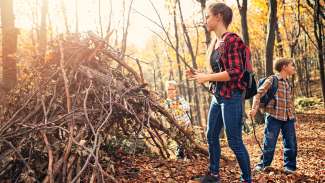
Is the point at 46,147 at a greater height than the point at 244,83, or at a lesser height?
lesser

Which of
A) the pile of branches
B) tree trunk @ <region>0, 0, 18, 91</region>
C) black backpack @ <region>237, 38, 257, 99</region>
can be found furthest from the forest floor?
tree trunk @ <region>0, 0, 18, 91</region>

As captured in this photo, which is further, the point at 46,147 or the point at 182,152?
the point at 182,152

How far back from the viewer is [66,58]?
5.14 metres

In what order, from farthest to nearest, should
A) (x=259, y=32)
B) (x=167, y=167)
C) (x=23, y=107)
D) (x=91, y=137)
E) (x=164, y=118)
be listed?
(x=259, y=32) → (x=164, y=118) → (x=167, y=167) → (x=23, y=107) → (x=91, y=137)

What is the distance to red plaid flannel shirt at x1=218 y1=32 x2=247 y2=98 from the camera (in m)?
3.96

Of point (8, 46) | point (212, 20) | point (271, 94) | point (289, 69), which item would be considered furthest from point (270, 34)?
point (212, 20)

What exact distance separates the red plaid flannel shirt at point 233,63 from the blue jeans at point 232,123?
0.08 meters

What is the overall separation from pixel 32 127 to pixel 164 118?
6.38ft

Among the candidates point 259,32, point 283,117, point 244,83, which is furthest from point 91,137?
point 259,32

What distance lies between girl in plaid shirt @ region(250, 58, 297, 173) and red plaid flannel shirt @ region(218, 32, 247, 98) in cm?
178

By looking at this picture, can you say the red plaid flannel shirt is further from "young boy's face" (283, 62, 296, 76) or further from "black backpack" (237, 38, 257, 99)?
"young boy's face" (283, 62, 296, 76)

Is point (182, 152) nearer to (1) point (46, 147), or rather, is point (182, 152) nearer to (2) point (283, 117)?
(2) point (283, 117)

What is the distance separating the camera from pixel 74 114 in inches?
170

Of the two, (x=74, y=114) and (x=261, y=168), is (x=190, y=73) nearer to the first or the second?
(x=74, y=114)
